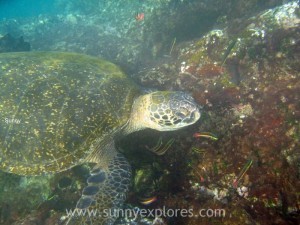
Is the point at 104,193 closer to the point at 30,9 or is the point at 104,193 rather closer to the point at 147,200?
the point at 147,200

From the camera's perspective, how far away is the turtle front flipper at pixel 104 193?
3332 mm

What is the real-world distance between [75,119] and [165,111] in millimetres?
1441

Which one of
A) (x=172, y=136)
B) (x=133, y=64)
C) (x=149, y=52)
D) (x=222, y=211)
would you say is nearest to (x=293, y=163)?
(x=222, y=211)

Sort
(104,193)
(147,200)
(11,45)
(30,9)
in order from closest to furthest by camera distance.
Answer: (104,193), (147,200), (11,45), (30,9)

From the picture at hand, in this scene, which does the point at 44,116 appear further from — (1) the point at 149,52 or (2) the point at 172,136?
(1) the point at 149,52

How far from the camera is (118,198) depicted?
351 cm

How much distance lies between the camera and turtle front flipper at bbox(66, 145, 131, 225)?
3332 millimetres

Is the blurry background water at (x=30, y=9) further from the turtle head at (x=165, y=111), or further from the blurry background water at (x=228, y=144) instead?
the turtle head at (x=165, y=111)

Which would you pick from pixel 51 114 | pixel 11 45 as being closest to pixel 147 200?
pixel 51 114

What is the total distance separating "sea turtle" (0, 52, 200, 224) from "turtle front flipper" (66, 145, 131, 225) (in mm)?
14

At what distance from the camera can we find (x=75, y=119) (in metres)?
3.83

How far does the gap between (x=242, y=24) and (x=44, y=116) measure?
491cm

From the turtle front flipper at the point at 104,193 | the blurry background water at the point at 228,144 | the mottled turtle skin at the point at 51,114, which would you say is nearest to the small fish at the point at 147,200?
the blurry background water at the point at 228,144

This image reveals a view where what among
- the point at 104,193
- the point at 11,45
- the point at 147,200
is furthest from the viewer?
the point at 11,45
